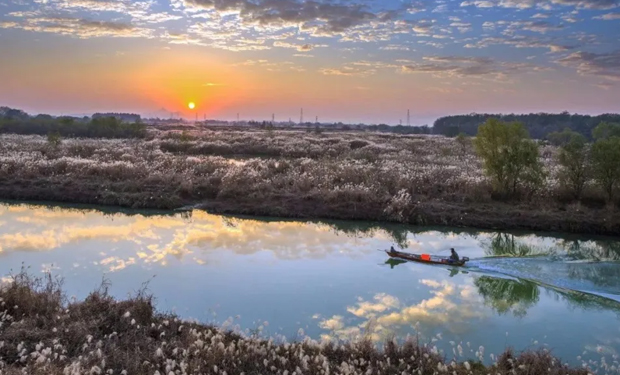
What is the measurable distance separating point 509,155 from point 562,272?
34.6 feet

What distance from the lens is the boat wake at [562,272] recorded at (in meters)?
12.9

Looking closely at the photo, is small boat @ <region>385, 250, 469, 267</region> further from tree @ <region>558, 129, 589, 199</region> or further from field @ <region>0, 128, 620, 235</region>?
tree @ <region>558, 129, 589, 199</region>

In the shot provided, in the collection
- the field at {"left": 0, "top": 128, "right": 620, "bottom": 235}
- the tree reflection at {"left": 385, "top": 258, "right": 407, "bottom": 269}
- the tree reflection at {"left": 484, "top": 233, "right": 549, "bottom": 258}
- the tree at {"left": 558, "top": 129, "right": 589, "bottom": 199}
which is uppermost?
the tree at {"left": 558, "top": 129, "right": 589, "bottom": 199}

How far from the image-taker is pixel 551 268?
47.4 ft

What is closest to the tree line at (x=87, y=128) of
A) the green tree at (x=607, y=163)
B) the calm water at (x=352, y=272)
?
the calm water at (x=352, y=272)

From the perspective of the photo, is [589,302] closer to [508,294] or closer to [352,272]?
[508,294]

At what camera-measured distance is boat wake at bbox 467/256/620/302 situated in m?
12.9

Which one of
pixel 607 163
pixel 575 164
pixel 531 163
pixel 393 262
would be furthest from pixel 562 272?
pixel 575 164

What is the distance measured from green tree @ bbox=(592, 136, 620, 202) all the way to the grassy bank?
1639cm

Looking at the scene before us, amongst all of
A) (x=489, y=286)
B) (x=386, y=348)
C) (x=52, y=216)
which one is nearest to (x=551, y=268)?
(x=489, y=286)

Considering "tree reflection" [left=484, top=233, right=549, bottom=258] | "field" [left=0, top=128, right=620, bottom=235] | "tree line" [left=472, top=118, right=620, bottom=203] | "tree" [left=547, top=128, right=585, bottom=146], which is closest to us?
"tree reflection" [left=484, top=233, right=549, bottom=258]

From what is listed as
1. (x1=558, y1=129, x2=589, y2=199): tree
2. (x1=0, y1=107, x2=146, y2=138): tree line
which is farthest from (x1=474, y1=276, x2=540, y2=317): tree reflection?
(x1=0, y1=107, x2=146, y2=138): tree line

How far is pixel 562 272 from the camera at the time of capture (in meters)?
14.1

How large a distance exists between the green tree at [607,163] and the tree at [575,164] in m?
0.69
